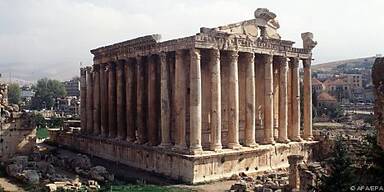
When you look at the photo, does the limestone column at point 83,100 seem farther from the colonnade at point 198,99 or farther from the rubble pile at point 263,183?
the rubble pile at point 263,183

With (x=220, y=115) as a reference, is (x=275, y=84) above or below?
above

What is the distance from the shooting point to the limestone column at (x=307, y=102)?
36875mm

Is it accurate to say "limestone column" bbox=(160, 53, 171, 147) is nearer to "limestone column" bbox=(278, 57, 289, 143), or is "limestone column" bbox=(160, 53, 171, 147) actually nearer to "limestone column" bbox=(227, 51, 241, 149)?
"limestone column" bbox=(227, 51, 241, 149)

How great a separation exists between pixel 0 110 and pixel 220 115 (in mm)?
20305

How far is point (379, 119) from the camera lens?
13141mm

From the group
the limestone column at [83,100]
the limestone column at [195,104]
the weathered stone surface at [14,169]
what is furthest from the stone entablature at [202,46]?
the weathered stone surface at [14,169]

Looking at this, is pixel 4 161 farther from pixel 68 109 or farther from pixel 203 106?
pixel 68 109

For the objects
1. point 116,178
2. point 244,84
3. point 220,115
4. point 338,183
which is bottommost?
point 116,178

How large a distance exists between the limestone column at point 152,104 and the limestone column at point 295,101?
10522 mm

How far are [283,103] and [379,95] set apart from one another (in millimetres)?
21978

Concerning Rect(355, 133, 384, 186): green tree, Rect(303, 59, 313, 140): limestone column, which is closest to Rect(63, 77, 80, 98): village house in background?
Rect(303, 59, 313, 140): limestone column

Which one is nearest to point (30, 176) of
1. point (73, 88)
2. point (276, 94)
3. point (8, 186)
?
point (8, 186)

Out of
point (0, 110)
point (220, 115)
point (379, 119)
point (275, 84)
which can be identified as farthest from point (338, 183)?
point (0, 110)

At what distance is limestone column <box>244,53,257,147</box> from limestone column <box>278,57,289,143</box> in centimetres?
336
